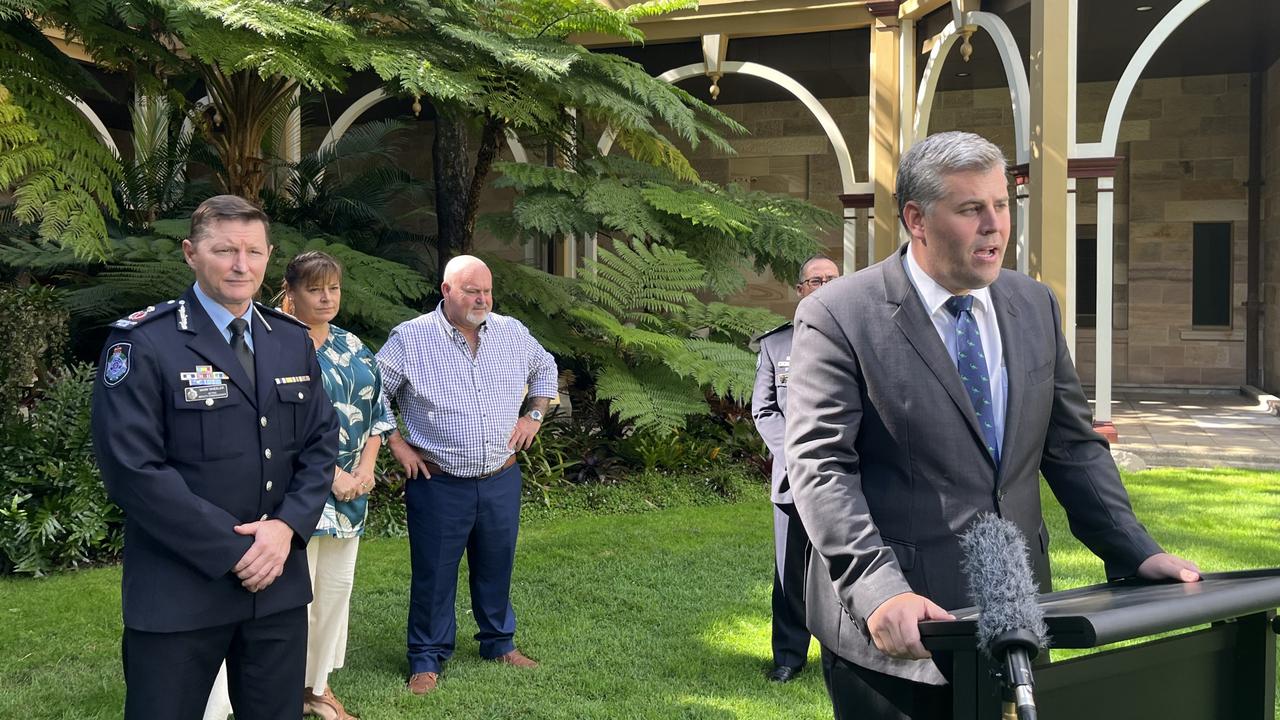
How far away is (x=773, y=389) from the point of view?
4371 mm

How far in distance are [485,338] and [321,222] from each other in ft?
19.3

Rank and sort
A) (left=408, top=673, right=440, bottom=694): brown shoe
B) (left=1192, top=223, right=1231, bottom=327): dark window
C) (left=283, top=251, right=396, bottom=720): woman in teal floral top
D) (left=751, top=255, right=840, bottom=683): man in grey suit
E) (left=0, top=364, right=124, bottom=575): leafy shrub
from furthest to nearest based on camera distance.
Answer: (left=1192, top=223, right=1231, bottom=327): dark window → (left=0, top=364, right=124, bottom=575): leafy shrub → (left=408, top=673, right=440, bottom=694): brown shoe → (left=751, top=255, right=840, bottom=683): man in grey suit → (left=283, top=251, right=396, bottom=720): woman in teal floral top

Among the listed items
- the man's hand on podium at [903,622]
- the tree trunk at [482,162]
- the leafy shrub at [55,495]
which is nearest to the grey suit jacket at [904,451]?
the man's hand on podium at [903,622]

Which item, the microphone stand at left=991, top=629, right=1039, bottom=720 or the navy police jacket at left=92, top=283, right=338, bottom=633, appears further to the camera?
the navy police jacket at left=92, top=283, right=338, bottom=633

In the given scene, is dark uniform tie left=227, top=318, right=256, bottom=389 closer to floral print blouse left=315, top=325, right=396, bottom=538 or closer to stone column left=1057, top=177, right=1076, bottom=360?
floral print blouse left=315, top=325, right=396, bottom=538

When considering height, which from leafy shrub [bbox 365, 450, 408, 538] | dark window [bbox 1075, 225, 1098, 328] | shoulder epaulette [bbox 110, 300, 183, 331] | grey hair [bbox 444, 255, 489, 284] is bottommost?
leafy shrub [bbox 365, 450, 408, 538]

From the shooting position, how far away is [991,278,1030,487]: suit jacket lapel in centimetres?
208

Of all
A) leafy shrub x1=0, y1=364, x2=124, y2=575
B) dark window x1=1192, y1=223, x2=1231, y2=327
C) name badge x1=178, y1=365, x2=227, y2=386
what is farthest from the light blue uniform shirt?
dark window x1=1192, y1=223, x2=1231, y2=327

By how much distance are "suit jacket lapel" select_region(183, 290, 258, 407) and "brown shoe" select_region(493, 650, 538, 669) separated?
2307mm

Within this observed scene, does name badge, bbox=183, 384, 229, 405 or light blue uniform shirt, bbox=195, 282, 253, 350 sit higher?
light blue uniform shirt, bbox=195, 282, 253, 350

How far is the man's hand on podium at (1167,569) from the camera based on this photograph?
1.96m

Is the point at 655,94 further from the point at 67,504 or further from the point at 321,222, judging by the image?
the point at 67,504

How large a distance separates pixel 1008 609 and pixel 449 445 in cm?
321

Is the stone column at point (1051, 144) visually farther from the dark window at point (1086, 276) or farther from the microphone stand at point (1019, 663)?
the microphone stand at point (1019, 663)
